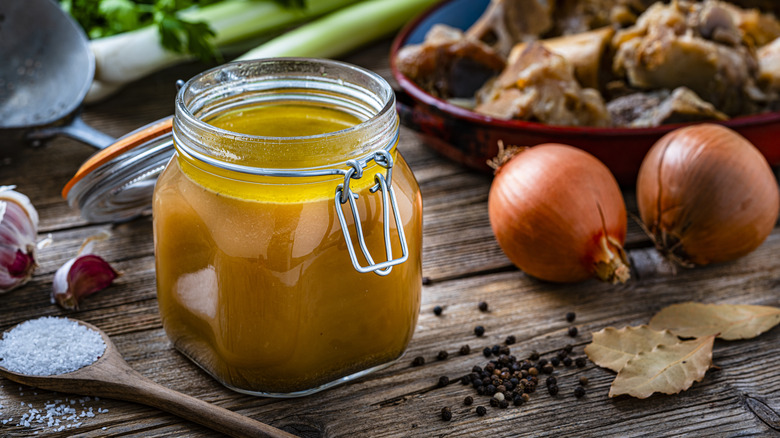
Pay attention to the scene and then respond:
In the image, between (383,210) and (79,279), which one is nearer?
(383,210)

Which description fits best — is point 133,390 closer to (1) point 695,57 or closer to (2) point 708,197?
(2) point 708,197

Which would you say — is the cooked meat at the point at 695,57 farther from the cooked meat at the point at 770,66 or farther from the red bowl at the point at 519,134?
the red bowl at the point at 519,134

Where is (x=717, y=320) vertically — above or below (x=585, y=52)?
below

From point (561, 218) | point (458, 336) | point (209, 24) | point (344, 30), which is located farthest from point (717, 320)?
point (209, 24)

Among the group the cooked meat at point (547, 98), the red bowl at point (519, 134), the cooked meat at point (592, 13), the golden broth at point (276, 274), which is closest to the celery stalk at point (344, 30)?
the red bowl at point (519, 134)

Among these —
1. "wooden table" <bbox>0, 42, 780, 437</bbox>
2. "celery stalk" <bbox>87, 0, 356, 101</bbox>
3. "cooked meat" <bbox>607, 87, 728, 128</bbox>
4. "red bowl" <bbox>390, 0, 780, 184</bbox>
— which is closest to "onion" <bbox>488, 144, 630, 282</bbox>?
"wooden table" <bbox>0, 42, 780, 437</bbox>

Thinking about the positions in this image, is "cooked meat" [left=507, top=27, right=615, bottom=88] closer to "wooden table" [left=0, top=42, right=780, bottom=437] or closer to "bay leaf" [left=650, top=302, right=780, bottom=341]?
"wooden table" [left=0, top=42, right=780, bottom=437]
